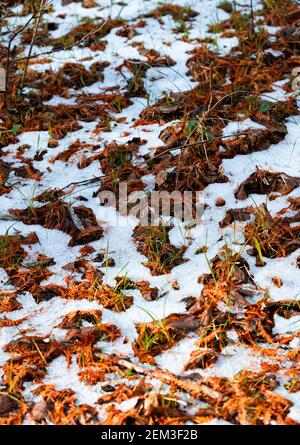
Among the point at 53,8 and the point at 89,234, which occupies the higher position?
the point at 53,8

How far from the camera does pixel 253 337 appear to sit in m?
2.80

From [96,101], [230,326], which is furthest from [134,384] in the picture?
[96,101]

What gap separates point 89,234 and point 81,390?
126 cm

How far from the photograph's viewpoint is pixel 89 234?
3633 millimetres

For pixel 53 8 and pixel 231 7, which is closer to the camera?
pixel 231 7

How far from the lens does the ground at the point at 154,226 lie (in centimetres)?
258

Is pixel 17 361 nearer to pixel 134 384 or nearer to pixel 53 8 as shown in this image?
pixel 134 384

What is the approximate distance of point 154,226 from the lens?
3666 millimetres

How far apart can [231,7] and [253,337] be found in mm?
4459

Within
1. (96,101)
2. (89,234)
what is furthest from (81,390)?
(96,101)

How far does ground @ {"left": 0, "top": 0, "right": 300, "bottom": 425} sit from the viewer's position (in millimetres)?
2580

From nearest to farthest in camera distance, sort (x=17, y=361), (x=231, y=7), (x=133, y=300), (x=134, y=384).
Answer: (x=134, y=384)
(x=17, y=361)
(x=133, y=300)
(x=231, y=7)
